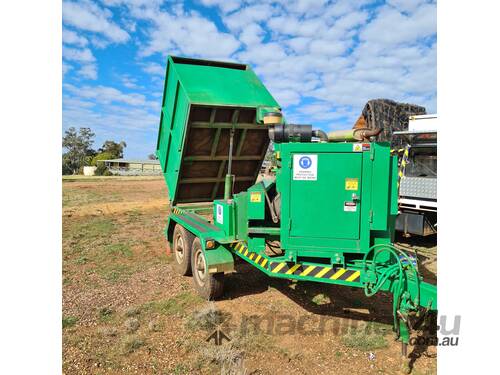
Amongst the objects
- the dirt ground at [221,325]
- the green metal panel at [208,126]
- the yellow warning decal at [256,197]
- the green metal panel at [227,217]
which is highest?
the green metal panel at [208,126]

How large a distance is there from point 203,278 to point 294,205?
219 cm

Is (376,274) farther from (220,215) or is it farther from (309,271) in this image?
(220,215)

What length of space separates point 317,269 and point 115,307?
3049 millimetres

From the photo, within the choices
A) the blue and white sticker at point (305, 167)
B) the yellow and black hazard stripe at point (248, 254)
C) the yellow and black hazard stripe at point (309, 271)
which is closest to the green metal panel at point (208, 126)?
the blue and white sticker at point (305, 167)

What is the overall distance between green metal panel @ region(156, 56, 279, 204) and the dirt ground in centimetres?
180

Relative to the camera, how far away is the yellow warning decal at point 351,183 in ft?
12.3

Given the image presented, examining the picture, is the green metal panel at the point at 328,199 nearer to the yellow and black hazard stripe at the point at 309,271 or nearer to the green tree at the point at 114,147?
the yellow and black hazard stripe at the point at 309,271

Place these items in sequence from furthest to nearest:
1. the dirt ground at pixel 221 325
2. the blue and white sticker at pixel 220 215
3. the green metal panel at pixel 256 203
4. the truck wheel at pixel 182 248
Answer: the truck wheel at pixel 182 248, the blue and white sticker at pixel 220 215, the green metal panel at pixel 256 203, the dirt ground at pixel 221 325

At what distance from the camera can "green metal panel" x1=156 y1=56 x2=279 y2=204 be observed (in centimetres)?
580

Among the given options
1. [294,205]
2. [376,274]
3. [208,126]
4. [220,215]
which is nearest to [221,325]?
[220,215]

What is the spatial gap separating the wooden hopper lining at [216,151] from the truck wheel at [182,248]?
889mm

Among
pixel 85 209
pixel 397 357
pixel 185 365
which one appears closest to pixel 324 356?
pixel 397 357

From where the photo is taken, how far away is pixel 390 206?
3.79 metres

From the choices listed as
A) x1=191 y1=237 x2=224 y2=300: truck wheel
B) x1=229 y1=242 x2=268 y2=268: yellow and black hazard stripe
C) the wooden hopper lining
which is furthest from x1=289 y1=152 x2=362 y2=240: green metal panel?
the wooden hopper lining
